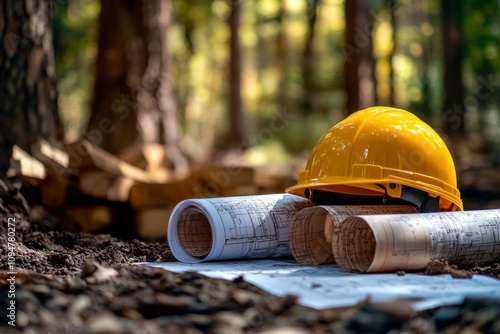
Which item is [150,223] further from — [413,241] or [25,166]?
[413,241]

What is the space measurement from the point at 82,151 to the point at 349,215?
3714 mm

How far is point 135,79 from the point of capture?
37.9ft

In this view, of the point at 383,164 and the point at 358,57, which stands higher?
the point at 358,57

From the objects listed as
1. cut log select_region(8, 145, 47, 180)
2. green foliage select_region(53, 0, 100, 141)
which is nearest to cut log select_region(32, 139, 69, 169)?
cut log select_region(8, 145, 47, 180)

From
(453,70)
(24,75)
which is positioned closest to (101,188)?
(24,75)

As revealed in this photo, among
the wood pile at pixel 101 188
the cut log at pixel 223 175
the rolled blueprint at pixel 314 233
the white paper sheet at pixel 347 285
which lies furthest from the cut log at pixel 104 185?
the rolled blueprint at pixel 314 233

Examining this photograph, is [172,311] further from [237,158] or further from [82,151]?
[237,158]

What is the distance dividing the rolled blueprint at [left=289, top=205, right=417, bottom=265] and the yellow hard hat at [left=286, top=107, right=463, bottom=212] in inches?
7.8

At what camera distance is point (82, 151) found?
318 inches

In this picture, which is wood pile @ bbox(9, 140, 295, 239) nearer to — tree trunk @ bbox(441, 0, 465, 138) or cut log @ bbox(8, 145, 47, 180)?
cut log @ bbox(8, 145, 47, 180)

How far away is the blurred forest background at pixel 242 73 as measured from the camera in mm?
11461

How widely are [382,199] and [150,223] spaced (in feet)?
10.7

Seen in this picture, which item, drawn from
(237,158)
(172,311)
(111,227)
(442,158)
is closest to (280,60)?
(237,158)

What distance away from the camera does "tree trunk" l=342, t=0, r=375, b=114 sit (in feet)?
41.5
